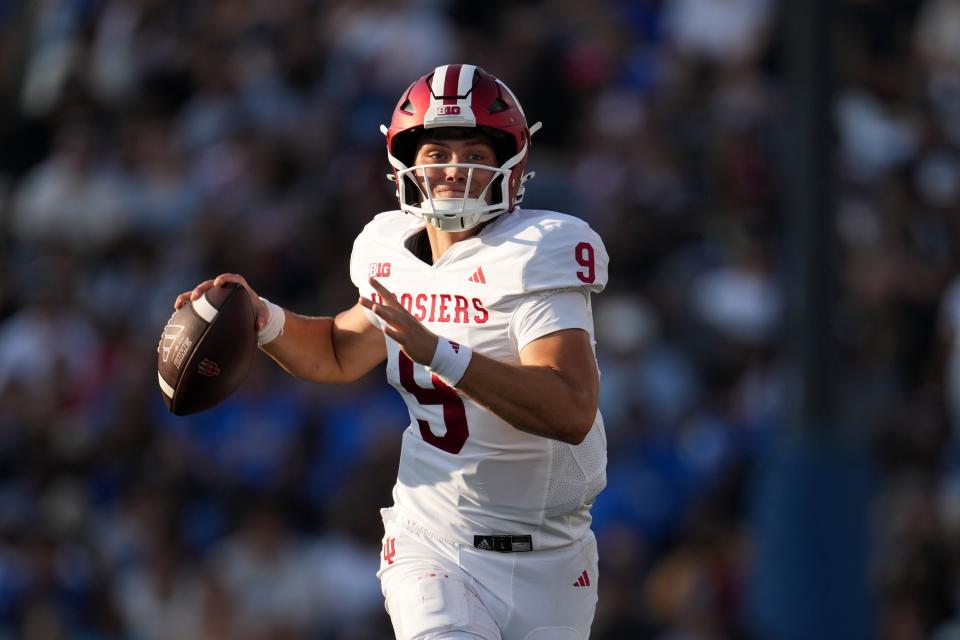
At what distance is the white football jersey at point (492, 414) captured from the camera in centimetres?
434

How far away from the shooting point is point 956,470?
8.56 metres

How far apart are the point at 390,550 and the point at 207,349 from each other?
2.35ft

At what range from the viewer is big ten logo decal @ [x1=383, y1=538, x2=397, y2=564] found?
14.9ft

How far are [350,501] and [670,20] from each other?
381 centimetres

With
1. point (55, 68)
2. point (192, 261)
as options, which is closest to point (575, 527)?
point (192, 261)

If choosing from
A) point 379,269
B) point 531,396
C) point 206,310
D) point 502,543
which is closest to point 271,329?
point 206,310

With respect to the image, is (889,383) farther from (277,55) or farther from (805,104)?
(277,55)

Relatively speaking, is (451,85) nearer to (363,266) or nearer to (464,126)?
(464,126)

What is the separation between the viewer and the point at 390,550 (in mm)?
4555

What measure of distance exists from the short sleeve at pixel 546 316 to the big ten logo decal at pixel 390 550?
2.11 feet

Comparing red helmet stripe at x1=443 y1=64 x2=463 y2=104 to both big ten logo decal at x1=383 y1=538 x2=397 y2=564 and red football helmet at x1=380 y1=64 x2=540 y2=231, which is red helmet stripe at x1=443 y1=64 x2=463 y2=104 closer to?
red football helmet at x1=380 y1=64 x2=540 y2=231

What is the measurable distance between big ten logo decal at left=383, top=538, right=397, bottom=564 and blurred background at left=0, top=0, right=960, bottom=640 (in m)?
3.51

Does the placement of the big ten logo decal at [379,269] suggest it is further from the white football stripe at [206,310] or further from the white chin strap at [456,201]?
the white football stripe at [206,310]

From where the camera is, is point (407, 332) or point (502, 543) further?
point (502, 543)
